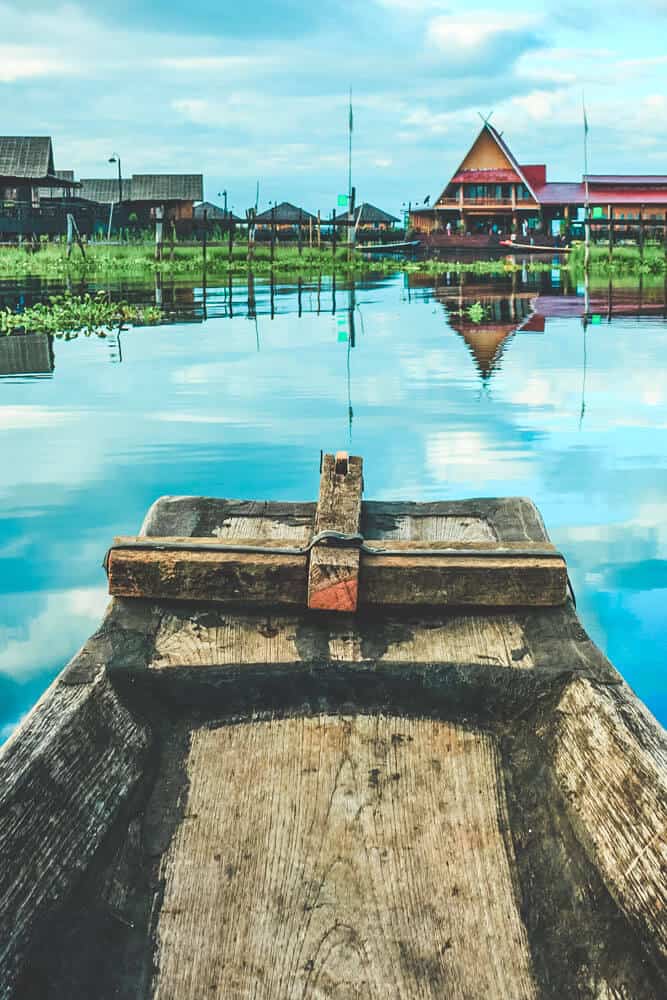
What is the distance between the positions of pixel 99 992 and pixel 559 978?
3.26ft

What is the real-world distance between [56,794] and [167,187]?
5032cm

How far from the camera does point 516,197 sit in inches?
1897

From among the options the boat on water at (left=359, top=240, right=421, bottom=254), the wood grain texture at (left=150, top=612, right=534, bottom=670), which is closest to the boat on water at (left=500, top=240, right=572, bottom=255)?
the boat on water at (left=359, top=240, right=421, bottom=254)

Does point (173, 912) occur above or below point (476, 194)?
below

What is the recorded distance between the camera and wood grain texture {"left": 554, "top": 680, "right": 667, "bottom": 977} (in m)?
2.20

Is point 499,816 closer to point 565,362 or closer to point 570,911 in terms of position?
point 570,911

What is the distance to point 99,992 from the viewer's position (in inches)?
86.0

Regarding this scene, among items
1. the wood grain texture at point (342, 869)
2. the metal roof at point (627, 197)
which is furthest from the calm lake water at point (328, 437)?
the metal roof at point (627, 197)

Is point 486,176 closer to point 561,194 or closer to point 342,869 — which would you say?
point 561,194

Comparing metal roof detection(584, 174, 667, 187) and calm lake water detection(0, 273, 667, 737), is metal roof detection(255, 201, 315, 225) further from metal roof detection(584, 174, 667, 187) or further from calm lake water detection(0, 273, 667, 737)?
calm lake water detection(0, 273, 667, 737)

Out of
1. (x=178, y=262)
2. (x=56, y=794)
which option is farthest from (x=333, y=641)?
(x=178, y=262)

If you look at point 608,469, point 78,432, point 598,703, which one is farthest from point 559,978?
point 78,432

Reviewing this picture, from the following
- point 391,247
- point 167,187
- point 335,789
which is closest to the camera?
point 335,789

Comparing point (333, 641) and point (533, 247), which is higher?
point (533, 247)
